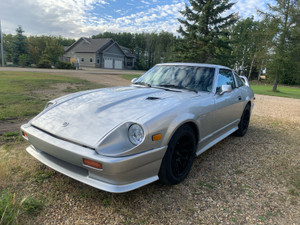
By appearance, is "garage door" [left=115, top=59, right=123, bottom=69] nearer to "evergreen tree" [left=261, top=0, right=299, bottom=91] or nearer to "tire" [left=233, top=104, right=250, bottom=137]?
"evergreen tree" [left=261, top=0, right=299, bottom=91]

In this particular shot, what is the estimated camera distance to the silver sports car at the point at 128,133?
1935 millimetres

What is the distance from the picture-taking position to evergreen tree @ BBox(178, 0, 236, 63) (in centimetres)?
2211

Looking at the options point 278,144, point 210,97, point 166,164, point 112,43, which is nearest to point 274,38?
point 278,144

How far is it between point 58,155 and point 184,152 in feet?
4.74

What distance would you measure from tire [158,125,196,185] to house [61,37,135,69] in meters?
40.4

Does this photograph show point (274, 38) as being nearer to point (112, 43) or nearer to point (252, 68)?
point (252, 68)

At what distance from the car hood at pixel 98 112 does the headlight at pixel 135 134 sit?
0.07 metres

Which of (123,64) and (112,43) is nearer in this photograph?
(112,43)

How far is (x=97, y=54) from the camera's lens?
40.7 meters

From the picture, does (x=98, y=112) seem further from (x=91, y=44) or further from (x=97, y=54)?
(x=91, y=44)

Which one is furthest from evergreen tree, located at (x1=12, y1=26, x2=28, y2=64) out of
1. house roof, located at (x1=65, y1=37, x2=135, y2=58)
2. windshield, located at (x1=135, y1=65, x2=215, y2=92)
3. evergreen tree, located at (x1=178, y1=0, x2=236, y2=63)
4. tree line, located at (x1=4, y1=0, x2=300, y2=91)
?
windshield, located at (x1=135, y1=65, x2=215, y2=92)

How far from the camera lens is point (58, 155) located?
2.08m

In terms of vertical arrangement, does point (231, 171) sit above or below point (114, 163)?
below

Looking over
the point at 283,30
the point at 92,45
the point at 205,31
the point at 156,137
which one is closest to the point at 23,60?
the point at 92,45
